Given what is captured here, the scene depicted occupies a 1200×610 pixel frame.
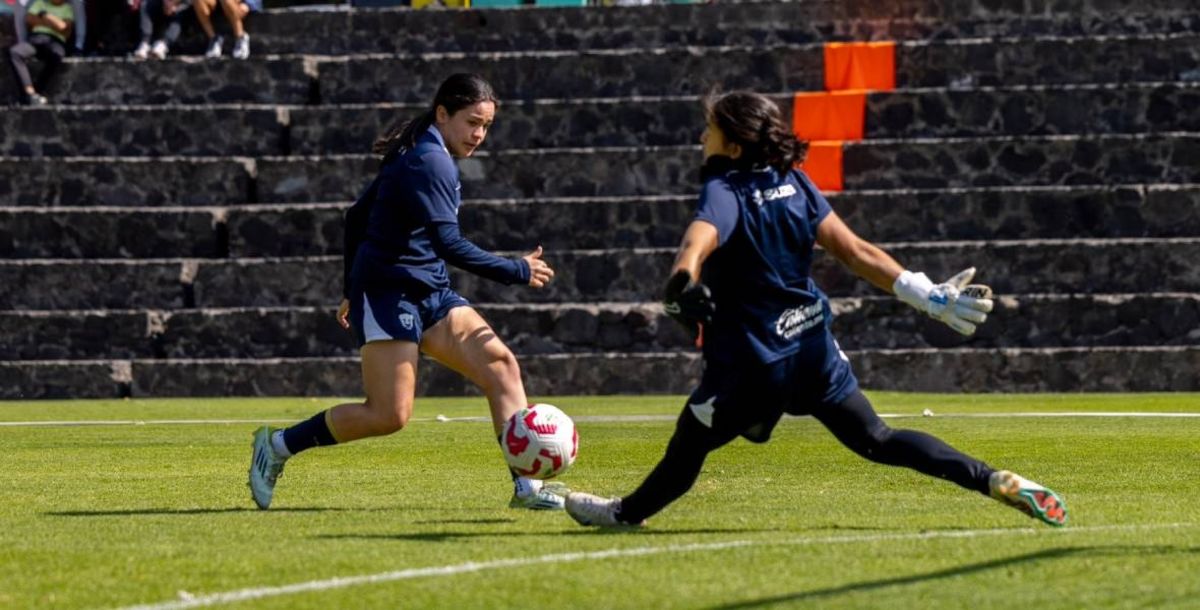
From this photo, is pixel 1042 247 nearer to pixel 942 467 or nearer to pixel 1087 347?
pixel 1087 347

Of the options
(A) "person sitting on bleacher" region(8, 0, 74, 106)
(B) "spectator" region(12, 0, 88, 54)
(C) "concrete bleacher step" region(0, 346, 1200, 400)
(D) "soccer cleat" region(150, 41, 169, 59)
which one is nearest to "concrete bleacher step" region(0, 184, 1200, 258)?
(C) "concrete bleacher step" region(0, 346, 1200, 400)

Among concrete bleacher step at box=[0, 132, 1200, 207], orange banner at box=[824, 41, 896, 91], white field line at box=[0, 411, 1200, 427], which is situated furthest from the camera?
orange banner at box=[824, 41, 896, 91]

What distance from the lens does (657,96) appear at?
24.3m

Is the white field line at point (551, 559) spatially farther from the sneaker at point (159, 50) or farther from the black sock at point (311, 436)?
the sneaker at point (159, 50)

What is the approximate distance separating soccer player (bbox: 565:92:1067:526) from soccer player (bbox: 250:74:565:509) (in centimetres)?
161

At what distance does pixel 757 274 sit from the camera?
770 centimetres

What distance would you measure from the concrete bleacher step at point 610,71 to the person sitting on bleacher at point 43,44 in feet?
0.71

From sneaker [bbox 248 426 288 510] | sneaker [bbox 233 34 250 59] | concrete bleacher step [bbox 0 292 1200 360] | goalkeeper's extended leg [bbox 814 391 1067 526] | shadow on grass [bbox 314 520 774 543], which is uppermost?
goalkeeper's extended leg [bbox 814 391 1067 526]

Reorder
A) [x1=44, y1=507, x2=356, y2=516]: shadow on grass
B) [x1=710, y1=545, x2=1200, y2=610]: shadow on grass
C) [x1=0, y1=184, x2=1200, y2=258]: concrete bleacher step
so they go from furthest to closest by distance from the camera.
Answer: [x1=0, y1=184, x2=1200, y2=258]: concrete bleacher step, [x1=44, y1=507, x2=356, y2=516]: shadow on grass, [x1=710, y1=545, x2=1200, y2=610]: shadow on grass

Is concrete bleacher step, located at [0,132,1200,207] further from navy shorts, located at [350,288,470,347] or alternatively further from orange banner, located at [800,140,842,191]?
navy shorts, located at [350,288,470,347]

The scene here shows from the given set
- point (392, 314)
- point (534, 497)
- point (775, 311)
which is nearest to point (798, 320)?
point (775, 311)

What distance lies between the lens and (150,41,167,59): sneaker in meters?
25.4

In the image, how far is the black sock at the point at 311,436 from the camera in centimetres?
962

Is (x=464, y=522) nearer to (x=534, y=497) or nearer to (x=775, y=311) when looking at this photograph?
(x=534, y=497)
